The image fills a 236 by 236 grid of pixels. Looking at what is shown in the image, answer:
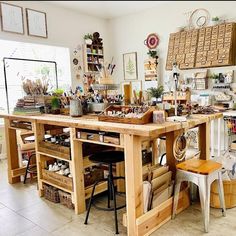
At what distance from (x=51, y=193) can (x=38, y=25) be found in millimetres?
3447

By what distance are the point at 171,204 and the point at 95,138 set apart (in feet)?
2.82

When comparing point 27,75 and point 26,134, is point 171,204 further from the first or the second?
point 27,75

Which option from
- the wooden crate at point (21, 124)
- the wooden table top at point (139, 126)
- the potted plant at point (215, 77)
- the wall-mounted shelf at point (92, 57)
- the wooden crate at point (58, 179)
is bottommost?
the wooden crate at point (58, 179)

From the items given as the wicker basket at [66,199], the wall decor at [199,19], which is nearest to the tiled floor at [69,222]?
the wicker basket at [66,199]

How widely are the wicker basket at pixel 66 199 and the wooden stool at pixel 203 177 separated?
0.95m

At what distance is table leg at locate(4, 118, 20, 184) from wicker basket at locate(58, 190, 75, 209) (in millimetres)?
1004

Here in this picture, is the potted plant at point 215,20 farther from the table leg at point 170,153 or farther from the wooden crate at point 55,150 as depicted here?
the wooden crate at point 55,150

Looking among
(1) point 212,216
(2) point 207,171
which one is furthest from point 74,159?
(1) point 212,216

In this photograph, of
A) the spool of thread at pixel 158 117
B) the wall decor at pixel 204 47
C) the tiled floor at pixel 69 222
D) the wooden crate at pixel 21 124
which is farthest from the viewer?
the wall decor at pixel 204 47

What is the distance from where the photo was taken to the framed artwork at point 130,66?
18.5 feet

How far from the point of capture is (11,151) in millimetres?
3123

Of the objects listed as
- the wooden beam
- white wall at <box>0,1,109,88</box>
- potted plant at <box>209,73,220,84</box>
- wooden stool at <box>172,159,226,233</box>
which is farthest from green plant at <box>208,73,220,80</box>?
the wooden beam

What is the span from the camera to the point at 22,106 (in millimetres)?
2898

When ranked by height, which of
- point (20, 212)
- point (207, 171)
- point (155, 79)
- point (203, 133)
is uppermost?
point (155, 79)
